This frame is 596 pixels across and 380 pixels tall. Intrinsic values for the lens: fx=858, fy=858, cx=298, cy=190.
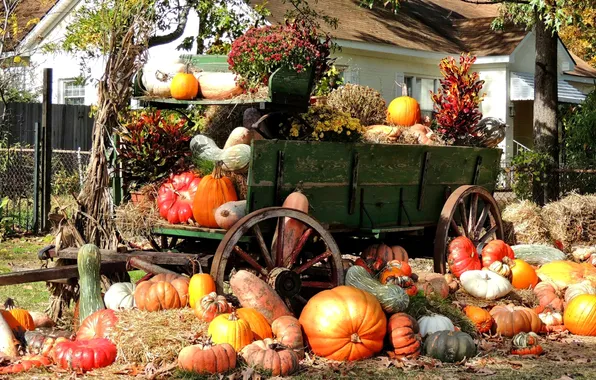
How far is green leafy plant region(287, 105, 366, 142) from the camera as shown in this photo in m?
7.54

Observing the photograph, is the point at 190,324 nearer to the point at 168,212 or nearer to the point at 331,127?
the point at 168,212

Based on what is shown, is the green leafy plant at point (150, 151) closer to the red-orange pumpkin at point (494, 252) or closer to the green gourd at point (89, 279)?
the green gourd at point (89, 279)

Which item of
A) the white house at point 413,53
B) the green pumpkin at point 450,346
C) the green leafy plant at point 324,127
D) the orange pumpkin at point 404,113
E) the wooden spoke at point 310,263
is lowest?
the green pumpkin at point 450,346

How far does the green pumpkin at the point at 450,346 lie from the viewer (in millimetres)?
6324

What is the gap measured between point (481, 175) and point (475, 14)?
61.0ft

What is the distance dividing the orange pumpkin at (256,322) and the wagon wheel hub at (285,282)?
393mm

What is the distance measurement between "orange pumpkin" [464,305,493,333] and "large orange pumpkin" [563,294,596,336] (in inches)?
30.3

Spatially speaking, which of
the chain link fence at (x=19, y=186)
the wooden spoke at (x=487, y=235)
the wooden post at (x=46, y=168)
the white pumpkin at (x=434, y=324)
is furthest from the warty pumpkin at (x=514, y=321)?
the wooden post at (x=46, y=168)

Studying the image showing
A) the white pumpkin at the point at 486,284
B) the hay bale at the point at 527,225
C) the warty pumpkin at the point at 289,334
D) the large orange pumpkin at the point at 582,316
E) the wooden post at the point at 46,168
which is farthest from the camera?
the wooden post at the point at 46,168

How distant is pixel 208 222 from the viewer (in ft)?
23.1

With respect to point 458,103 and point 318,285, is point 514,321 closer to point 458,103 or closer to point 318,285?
point 318,285

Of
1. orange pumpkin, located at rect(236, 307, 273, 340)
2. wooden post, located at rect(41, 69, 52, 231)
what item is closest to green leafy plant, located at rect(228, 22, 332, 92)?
orange pumpkin, located at rect(236, 307, 273, 340)

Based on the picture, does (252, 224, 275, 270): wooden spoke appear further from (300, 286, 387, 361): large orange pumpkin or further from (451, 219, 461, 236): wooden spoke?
(451, 219, 461, 236): wooden spoke

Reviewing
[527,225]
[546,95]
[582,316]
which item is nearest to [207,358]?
[582,316]
